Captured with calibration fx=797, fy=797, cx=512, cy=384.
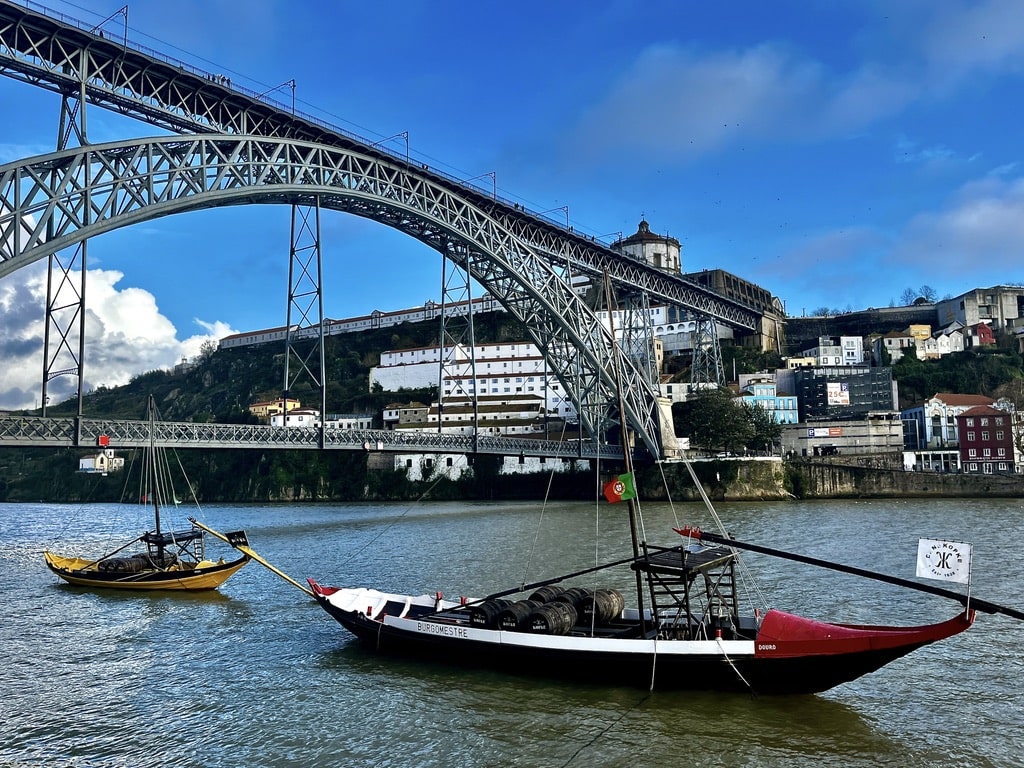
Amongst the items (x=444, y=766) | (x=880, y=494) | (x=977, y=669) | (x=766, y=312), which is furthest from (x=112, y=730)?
(x=766, y=312)

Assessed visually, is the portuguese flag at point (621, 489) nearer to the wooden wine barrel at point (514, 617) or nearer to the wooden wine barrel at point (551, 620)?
the wooden wine barrel at point (551, 620)

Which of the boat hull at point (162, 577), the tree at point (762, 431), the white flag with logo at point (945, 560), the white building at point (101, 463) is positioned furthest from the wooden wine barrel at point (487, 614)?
the white building at point (101, 463)

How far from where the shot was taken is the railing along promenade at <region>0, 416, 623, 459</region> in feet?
106

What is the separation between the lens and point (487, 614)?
15711 mm

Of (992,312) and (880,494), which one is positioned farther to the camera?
(992,312)

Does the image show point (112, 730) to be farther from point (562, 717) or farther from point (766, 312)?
point (766, 312)

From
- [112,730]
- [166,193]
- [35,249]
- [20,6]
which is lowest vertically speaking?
[112,730]

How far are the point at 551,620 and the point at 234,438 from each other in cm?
2973

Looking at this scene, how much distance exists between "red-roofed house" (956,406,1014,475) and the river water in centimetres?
4445

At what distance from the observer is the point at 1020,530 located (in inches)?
1377

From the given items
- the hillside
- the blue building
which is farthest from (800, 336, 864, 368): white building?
the blue building

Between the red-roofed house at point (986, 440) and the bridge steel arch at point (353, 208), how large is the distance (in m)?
24.8

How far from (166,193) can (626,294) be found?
43626mm

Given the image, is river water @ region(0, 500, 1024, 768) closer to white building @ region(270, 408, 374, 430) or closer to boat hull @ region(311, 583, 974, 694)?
boat hull @ region(311, 583, 974, 694)
